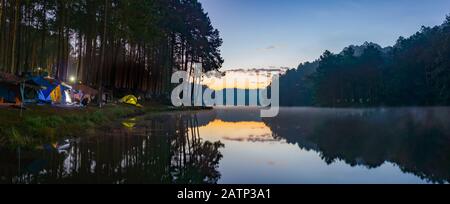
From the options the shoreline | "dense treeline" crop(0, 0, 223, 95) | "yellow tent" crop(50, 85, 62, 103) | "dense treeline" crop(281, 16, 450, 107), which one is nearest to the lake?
the shoreline

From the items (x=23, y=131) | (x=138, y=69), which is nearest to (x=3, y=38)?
(x=138, y=69)

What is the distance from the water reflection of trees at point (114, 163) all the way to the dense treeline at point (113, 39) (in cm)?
2391

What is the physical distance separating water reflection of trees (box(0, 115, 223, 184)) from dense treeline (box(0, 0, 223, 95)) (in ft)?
78.4

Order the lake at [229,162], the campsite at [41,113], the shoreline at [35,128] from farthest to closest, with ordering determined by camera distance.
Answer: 1. the campsite at [41,113]
2. the shoreline at [35,128]
3. the lake at [229,162]

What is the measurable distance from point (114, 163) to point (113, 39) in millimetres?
39316

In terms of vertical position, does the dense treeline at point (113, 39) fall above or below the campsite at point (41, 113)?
above

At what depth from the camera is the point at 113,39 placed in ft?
158

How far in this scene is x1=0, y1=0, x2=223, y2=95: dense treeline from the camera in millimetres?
39938

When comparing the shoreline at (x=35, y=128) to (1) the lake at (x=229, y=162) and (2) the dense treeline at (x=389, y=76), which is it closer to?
(1) the lake at (x=229, y=162)

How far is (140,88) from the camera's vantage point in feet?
195

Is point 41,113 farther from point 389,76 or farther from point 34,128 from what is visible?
point 389,76

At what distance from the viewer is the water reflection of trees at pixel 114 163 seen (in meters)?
9.25

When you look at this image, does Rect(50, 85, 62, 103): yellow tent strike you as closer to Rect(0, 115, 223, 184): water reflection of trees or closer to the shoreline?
the shoreline

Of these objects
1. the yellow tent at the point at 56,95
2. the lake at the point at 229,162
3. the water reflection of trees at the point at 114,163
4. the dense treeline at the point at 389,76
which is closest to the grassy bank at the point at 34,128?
the lake at the point at 229,162
